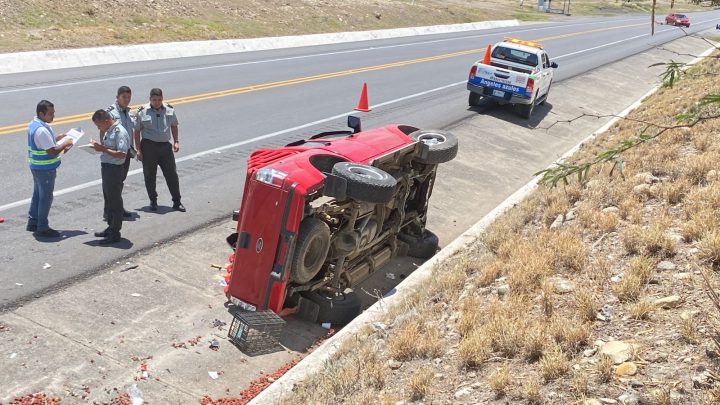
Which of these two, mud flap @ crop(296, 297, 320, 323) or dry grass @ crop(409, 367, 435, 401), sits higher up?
dry grass @ crop(409, 367, 435, 401)

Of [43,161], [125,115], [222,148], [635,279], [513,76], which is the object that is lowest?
[222,148]

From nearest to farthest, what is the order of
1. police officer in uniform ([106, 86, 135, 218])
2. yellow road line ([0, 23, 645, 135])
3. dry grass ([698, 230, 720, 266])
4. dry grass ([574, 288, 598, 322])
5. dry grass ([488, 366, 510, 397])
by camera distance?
dry grass ([488, 366, 510, 397]) → dry grass ([574, 288, 598, 322]) → dry grass ([698, 230, 720, 266]) → police officer in uniform ([106, 86, 135, 218]) → yellow road line ([0, 23, 645, 135])

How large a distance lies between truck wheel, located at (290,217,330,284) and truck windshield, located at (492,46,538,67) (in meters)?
15.5

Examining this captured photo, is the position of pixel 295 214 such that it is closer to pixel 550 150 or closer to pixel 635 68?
pixel 550 150

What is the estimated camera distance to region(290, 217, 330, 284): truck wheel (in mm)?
8008

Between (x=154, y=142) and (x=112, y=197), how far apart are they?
167cm

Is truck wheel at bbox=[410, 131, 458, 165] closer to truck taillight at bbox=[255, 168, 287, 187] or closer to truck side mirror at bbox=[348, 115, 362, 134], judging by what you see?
truck side mirror at bbox=[348, 115, 362, 134]

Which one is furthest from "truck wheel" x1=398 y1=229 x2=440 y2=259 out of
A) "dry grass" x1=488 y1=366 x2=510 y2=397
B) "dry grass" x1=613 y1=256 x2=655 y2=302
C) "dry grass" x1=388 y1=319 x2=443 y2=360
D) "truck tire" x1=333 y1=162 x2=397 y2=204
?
"dry grass" x1=488 y1=366 x2=510 y2=397

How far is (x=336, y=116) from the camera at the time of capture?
63.4 feet

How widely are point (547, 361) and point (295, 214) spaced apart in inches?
119

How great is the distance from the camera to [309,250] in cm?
830

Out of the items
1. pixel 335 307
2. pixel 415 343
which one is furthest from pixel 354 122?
pixel 415 343

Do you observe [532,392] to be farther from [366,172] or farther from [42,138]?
[42,138]

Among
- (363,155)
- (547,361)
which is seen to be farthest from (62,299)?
(547,361)
